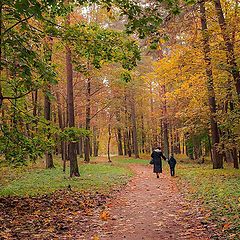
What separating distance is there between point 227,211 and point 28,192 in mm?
7669

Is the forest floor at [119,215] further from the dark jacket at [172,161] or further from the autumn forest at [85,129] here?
the dark jacket at [172,161]

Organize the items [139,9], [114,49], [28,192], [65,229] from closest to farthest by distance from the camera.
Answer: [139,9]
[65,229]
[114,49]
[28,192]

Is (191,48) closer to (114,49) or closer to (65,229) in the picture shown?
(114,49)

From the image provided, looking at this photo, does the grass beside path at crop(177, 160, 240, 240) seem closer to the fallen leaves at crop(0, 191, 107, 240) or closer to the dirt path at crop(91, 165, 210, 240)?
the dirt path at crop(91, 165, 210, 240)

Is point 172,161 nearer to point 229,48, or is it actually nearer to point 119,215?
point 229,48

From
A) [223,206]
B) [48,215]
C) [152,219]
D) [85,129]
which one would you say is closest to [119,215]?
[152,219]

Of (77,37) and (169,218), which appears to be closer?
(169,218)

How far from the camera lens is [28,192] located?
12.0 meters

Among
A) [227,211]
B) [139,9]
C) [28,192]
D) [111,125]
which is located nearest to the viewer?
[139,9]

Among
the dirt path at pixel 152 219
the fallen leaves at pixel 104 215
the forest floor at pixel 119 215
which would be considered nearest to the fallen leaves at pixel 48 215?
the forest floor at pixel 119 215

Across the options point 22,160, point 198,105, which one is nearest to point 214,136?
point 198,105

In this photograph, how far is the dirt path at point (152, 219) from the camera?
243 inches

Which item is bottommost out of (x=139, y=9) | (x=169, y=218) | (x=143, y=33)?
(x=169, y=218)

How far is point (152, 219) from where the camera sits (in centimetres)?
758
